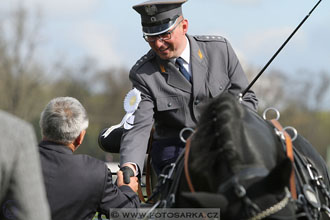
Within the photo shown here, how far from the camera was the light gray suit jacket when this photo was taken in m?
2.58

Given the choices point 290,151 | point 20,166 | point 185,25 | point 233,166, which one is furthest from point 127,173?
point 20,166

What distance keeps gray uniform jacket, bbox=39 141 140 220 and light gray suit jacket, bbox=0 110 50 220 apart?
156 cm

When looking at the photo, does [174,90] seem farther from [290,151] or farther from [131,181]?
[290,151]

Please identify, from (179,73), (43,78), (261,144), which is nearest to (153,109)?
(179,73)

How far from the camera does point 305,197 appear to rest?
345 cm

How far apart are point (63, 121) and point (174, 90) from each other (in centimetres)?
97

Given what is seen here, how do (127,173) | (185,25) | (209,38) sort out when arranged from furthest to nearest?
(209,38) → (185,25) → (127,173)

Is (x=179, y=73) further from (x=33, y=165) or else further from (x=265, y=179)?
(x=33, y=165)

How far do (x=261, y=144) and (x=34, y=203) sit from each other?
1.24 m

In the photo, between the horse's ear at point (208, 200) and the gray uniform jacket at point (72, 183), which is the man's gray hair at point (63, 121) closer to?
the gray uniform jacket at point (72, 183)

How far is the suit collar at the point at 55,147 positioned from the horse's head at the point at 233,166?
3.82ft

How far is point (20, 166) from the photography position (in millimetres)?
2584

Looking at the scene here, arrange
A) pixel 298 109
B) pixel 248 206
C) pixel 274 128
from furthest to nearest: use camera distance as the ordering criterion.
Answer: pixel 298 109 → pixel 274 128 → pixel 248 206

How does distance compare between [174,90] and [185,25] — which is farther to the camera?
[185,25]
